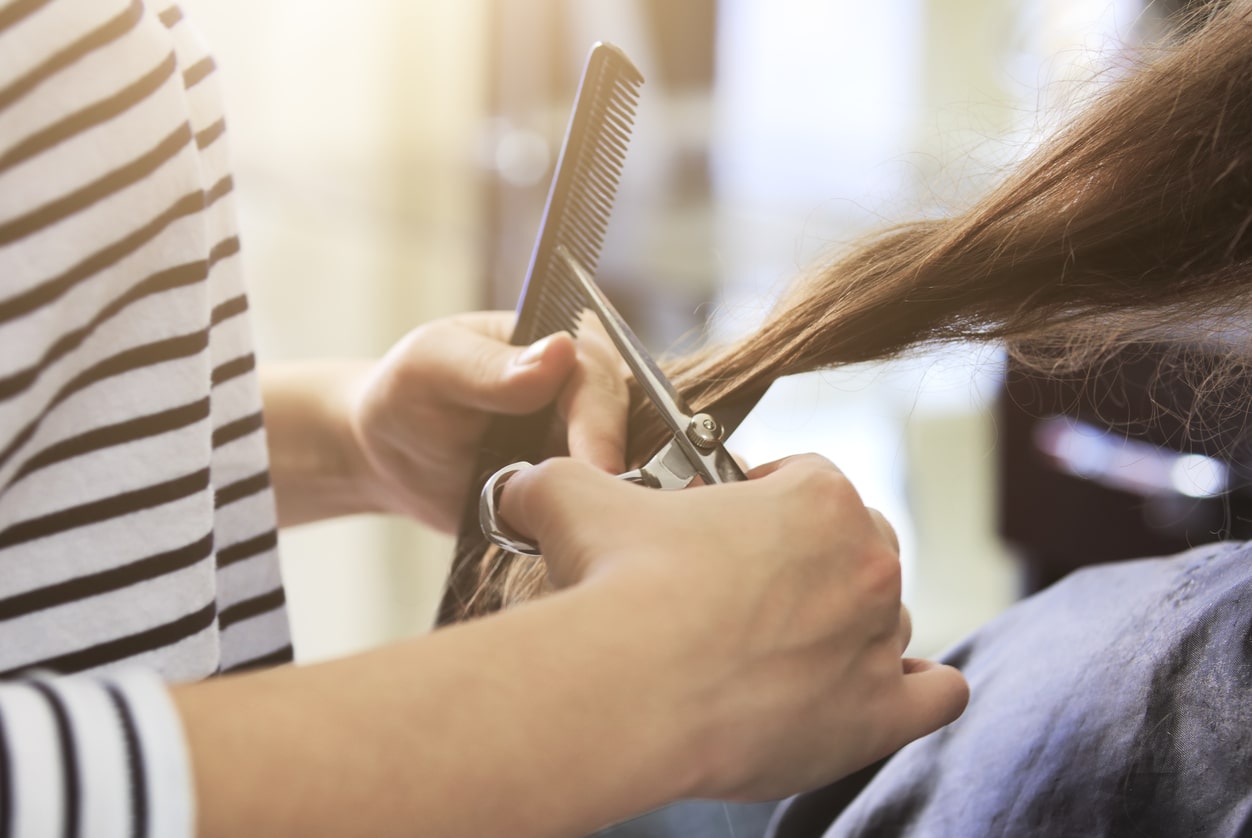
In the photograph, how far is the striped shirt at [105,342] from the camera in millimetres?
372

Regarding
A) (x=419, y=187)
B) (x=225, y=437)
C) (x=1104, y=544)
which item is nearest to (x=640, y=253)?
(x=419, y=187)

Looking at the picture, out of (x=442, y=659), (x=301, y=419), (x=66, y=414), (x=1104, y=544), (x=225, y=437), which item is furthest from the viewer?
(x=1104, y=544)

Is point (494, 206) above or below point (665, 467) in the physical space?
above

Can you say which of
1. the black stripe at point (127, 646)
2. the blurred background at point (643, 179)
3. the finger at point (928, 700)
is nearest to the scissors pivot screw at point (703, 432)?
the finger at point (928, 700)

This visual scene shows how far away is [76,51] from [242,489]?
222 millimetres

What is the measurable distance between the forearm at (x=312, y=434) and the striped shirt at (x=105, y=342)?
0.22 m

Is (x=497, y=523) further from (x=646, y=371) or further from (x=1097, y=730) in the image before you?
(x=1097, y=730)

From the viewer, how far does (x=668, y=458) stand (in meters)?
0.43

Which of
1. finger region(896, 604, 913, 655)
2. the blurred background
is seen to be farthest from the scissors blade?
the blurred background

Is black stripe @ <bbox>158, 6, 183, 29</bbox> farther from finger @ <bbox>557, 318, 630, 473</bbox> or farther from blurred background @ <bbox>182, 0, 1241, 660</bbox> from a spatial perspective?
blurred background @ <bbox>182, 0, 1241, 660</bbox>

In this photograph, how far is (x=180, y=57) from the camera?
18.4 inches

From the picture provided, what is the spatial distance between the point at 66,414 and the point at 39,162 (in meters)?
0.10

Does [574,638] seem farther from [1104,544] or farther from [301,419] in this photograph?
[1104,544]

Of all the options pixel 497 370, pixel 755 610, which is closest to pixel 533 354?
pixel 497 370
